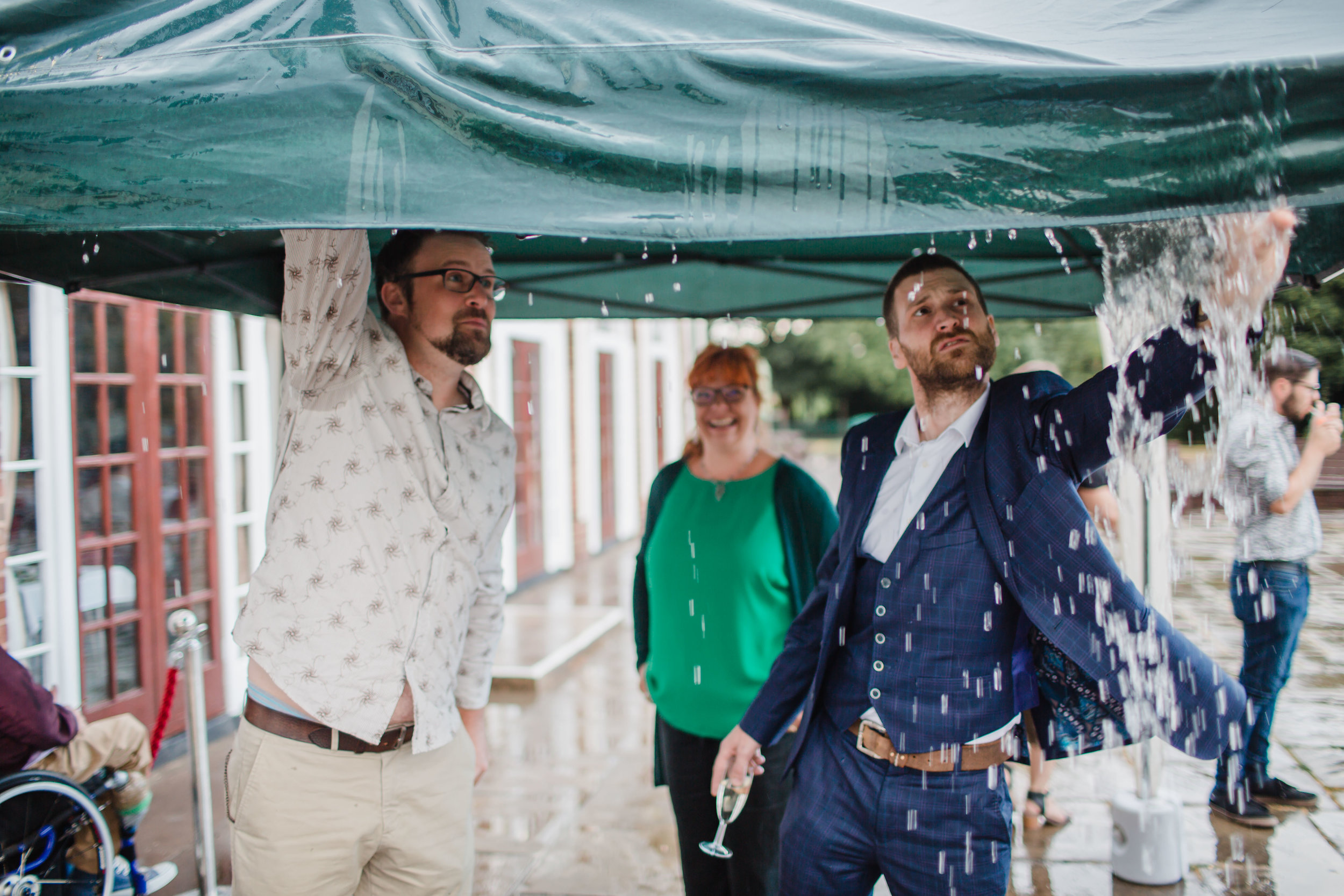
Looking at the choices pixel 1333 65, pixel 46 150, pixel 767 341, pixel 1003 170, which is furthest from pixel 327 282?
pixel 767 341

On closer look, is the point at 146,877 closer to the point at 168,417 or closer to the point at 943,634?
the point at 168,417

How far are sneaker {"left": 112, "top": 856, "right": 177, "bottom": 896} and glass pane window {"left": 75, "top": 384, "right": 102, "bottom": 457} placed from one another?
2.18 metres

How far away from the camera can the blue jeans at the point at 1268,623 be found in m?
4.03

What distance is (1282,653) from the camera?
4.05 metres

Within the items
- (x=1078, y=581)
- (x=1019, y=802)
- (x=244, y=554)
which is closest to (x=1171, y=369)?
(x=1078, y=581)

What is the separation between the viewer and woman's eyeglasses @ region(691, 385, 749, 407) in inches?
119

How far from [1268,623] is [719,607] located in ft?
9.40

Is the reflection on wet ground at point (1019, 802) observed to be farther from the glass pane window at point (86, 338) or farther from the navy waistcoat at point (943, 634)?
the glass pane window at point (86, 338)

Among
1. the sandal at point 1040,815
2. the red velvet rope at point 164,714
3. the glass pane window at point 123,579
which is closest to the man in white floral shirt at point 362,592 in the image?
the red velvet rope at point 164,714

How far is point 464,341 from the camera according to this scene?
7.20 feet

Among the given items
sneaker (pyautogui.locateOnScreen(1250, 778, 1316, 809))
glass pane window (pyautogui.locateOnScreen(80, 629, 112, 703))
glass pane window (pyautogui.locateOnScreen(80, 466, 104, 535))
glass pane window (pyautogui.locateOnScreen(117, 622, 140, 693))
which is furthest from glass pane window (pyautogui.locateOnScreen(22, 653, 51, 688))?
sneaker (pyautogui.locateOnScreen(1250, 778, 1316, 809))

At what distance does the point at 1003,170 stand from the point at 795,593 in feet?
5.62

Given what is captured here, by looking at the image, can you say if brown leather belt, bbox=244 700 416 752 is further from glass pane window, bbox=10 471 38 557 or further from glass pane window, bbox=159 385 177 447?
glass pane window, bbox=159 385 177 447

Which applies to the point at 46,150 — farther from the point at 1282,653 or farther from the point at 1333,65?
the point at 1282,653
